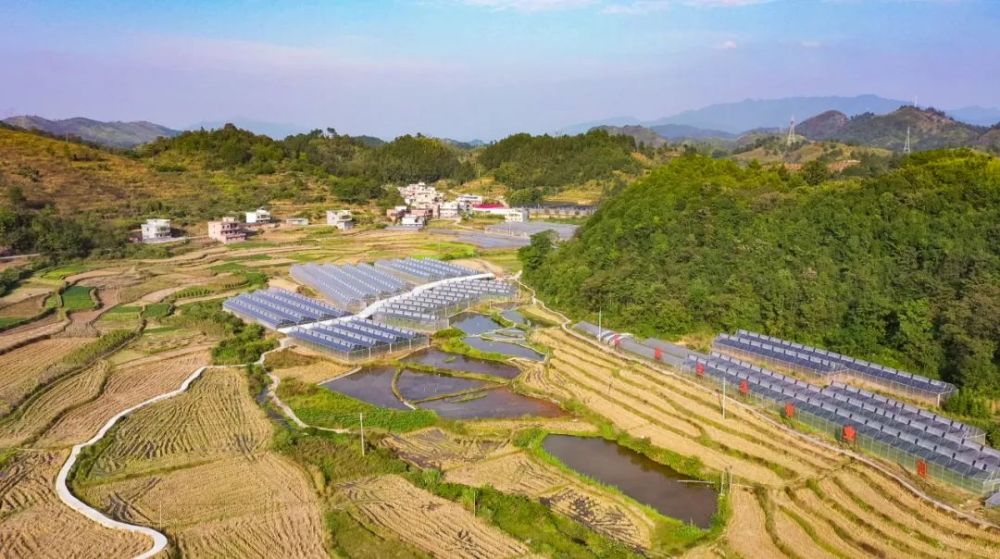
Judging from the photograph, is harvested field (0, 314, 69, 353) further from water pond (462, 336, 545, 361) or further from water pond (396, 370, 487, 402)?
water pond (462, 336, 545, 361)

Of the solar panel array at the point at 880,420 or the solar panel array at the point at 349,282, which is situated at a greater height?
the solar panel array at the point at 349,282

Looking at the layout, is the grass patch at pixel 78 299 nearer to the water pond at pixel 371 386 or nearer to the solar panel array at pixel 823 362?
the water pond at pixel 371 386

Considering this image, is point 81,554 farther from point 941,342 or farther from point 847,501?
point 941,342

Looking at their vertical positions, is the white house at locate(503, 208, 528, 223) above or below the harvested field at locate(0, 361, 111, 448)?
above

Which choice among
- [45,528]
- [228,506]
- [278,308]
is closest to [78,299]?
[278,308]

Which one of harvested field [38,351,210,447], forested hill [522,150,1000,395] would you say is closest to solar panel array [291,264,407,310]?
forested hill [522,150,1000,395]

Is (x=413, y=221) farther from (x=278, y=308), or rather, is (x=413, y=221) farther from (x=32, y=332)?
(x=32, y=332)

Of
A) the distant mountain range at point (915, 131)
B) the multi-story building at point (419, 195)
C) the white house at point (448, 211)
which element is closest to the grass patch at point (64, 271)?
the white house at point (448, 211)
